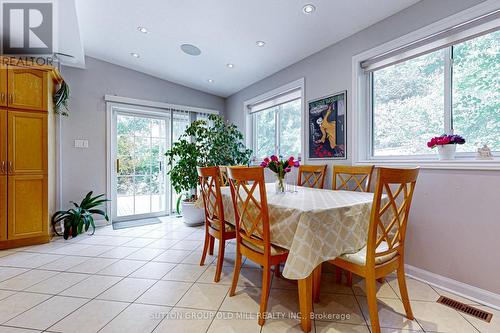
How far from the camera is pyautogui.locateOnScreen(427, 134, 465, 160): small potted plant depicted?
191 centimetres

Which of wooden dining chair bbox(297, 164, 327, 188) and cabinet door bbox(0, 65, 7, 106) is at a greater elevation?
cabinet door bbox(0, 65, 7, 106)

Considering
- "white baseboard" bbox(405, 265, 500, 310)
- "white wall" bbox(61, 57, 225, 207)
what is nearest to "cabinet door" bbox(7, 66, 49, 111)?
"white wall" bbox(61, 57, 225, 207)

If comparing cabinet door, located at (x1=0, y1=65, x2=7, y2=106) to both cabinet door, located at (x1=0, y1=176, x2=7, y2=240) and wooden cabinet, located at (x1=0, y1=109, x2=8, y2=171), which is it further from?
cabinet door, located at (x1=0, y1=176, x2=7, y2=240)

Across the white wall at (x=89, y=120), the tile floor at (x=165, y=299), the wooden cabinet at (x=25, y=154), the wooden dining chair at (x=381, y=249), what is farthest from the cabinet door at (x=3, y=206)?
the wooden dining chair at (x=381, y=249)

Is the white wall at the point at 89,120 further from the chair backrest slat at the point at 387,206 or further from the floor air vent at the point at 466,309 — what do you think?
the floor air vent at the point at 466,309

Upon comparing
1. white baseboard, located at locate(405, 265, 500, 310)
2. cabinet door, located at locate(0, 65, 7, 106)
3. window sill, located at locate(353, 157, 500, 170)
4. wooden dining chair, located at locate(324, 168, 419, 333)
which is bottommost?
white baseboard, located at locate(405, 265, 500, 310)

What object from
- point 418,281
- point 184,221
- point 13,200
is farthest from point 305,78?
point 13,200

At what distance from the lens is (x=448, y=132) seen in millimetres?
2061

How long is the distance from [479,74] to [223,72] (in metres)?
3.25

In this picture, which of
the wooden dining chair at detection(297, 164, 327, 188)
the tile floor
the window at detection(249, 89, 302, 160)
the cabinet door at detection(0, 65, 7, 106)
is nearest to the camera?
the tile floor

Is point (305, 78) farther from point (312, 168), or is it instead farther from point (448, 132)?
point (448, 132)

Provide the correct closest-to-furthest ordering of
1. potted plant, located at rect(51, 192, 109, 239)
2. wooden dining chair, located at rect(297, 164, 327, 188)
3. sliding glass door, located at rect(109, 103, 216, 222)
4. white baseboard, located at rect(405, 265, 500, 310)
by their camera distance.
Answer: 1. white baseboard, located at rect(405, 265, 500, 310)
2. wooden dining chair, located at rect(297, 164, 327, 188)
3. potted plant, located at rect(51, 192, 109, 239)
4. sliding glass door, located at rect(109, 103, 216, 222)

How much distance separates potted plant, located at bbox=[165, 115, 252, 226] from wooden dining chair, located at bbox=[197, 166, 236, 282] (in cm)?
153

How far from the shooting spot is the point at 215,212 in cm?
224
